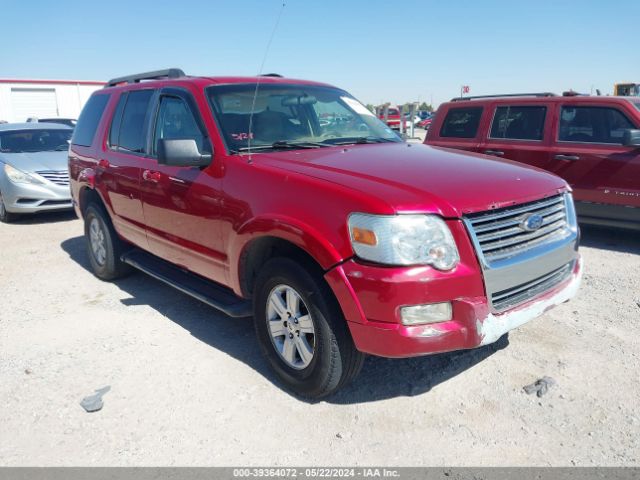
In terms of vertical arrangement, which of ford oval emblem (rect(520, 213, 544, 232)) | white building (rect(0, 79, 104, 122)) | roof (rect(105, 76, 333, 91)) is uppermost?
white building (rect(0, 79, 104, 122))

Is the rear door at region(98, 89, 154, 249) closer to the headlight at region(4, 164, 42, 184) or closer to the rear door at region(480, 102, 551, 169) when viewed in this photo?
the headlight at region(4, 164, 42, 184)

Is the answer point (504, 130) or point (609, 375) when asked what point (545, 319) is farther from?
point (504, 130)

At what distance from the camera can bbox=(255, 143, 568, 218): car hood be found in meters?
2.75

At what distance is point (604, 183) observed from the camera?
Result: 646cm

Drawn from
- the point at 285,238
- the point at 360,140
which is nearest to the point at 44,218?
the point at 360,140

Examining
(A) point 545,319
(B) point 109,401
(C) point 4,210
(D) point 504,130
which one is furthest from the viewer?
(C) point 4,210

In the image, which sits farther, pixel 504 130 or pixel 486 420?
pixel 504 130

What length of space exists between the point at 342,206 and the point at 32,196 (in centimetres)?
752

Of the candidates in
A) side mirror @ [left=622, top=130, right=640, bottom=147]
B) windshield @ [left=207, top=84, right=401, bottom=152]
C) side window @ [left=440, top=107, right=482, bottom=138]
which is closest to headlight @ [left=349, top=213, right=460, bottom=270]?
windshield @ [left=207, top=84, right=401, bottom=152]

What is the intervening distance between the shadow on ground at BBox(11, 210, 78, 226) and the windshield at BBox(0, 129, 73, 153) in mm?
1185

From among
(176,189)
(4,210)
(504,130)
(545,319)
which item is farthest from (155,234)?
(4,210)

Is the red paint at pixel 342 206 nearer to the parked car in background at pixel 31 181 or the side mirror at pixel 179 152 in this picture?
the side mirror at pixel 179 152

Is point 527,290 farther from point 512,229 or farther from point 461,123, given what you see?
point 461,123

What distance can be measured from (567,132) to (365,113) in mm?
3547
